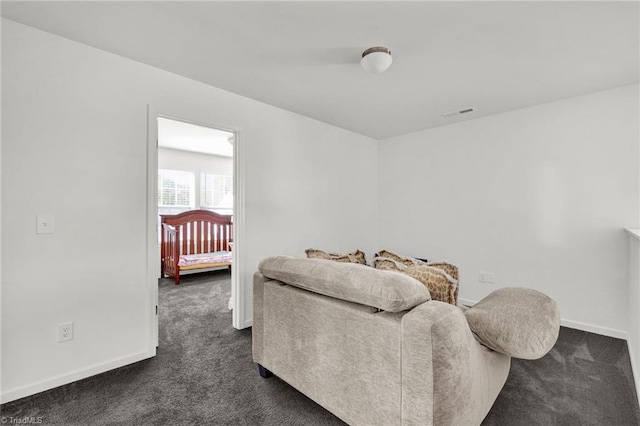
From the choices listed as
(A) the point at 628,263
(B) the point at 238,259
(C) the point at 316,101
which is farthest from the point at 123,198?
(A) the point at 628,263

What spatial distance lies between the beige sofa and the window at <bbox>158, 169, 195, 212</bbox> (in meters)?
4.62

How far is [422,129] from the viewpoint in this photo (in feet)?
13.3

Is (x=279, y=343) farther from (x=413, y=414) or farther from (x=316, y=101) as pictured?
(x=316, y=101)

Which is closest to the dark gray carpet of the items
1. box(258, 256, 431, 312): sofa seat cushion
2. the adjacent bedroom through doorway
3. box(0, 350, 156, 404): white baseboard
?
box(0, 350, 156, 404): white baseboard

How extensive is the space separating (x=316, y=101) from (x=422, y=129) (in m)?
1.75

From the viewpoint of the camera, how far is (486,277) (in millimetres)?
3459

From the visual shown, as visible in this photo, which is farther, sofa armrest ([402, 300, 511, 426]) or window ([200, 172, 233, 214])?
window ([200, 172, 233, 214])

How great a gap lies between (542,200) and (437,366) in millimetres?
2821

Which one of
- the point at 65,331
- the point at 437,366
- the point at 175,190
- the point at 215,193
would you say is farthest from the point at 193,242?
the point at 437,366

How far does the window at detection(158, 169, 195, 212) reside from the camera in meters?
5.39

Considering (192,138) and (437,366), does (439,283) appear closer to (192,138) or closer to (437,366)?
(437,366)

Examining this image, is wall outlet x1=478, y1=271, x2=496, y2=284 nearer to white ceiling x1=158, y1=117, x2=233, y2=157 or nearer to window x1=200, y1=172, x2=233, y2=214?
white ceiling x1=158, y1=117, x2=233, y2=157

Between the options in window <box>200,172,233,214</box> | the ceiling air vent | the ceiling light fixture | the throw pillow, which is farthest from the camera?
window <box>200,172,233,214</box>

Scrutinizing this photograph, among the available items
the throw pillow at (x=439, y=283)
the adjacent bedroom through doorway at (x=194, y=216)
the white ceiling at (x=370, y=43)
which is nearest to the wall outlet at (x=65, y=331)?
the adjacent bedroom through doorway at (x=194, y=216)
